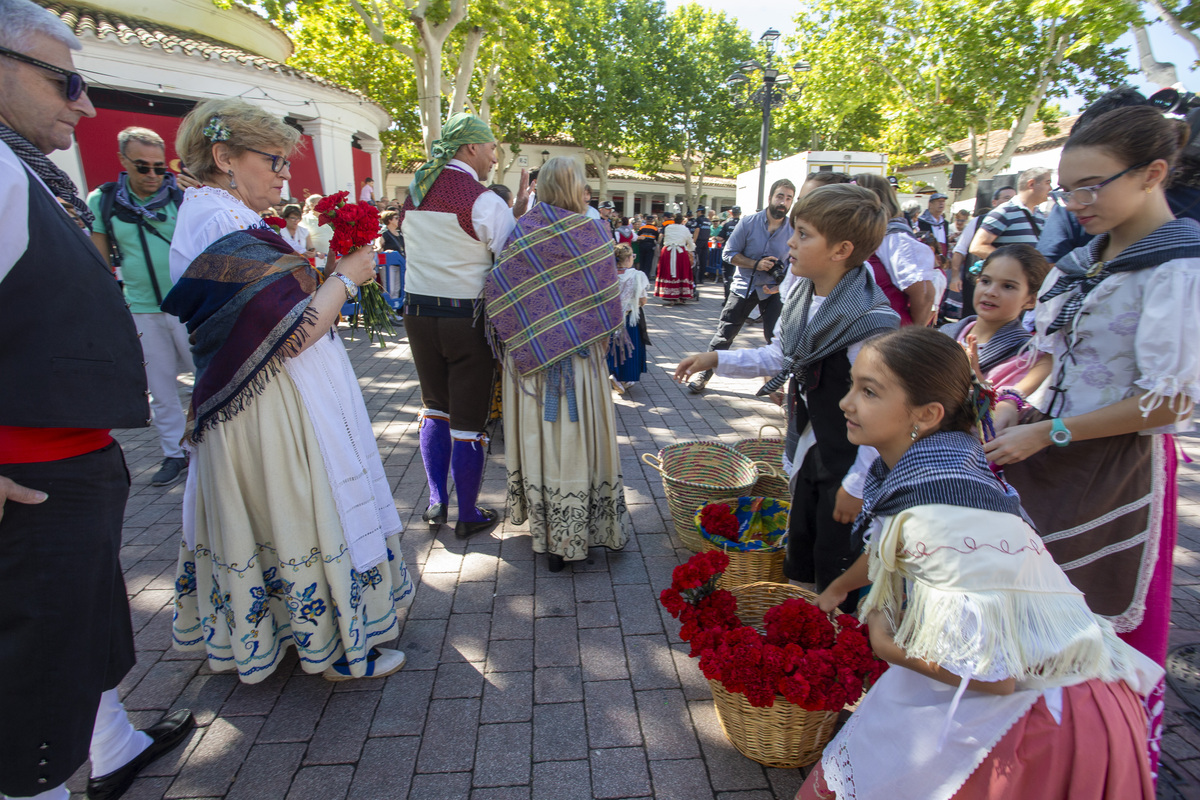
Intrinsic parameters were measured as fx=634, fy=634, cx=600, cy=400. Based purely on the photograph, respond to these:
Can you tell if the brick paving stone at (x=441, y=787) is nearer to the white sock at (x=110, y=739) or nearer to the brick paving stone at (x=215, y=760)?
the brick paving stone at (x=215, y=760)

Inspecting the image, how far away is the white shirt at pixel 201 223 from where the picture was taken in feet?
6.48

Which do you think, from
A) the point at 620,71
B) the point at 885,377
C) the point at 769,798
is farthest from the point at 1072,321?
the point at 620,71

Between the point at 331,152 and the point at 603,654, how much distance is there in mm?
15726

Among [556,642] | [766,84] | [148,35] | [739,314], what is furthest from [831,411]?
[148,35]

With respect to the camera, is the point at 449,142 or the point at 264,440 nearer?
the point at 264,440

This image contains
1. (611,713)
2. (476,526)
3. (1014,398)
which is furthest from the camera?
(476,526)

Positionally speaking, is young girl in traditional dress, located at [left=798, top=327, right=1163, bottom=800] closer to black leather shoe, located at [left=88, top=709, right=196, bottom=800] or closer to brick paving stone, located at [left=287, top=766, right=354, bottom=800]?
brick paving stone, located at [left=287, top=766, right=354, bottom=800]

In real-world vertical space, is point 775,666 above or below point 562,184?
below

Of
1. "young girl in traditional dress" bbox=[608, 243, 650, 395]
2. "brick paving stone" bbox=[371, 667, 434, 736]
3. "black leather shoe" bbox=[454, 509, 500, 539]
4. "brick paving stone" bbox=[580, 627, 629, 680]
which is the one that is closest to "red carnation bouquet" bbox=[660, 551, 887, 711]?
"brick paving stone" bbox=[580, 627, 629, 680]

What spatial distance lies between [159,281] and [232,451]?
2982 millimetres

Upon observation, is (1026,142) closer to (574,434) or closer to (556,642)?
(574,434)

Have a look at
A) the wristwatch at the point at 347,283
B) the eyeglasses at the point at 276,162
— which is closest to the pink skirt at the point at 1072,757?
the wristwatch at the point at 347,283

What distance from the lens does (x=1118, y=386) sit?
1771 mm

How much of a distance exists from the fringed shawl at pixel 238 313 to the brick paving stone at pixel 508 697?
1.36 m
